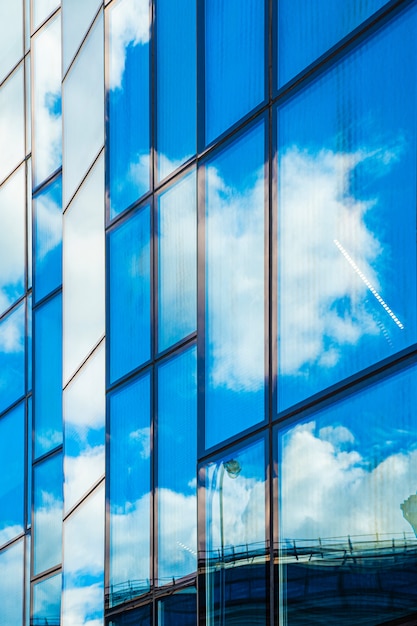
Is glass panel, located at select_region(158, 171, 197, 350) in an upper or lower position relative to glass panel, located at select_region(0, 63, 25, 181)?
lower

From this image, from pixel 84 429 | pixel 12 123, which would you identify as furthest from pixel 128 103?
pixel 12 123

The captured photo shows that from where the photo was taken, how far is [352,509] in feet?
28.2

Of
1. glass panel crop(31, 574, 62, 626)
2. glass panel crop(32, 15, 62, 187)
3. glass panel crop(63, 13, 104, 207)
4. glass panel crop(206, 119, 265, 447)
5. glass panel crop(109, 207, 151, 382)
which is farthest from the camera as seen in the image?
glass panel crop(32, 15, 62, 187)

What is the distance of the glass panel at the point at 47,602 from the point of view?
16.6 metres

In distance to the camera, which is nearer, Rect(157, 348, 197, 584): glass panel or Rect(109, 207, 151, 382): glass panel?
Rect(157, 348, 197, 584): glass panel

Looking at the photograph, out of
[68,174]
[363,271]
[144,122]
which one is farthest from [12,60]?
[363,271]

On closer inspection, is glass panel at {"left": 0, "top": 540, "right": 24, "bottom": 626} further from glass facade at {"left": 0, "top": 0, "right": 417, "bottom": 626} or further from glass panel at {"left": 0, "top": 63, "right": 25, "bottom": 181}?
glass panel at {"left": 0, "top": 63, "right": 25, "bottom": 181}

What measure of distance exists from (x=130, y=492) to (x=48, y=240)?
7.27 metres

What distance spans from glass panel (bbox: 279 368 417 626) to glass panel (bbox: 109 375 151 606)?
3.53 metres

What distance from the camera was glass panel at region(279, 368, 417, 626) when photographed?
809 centimetres

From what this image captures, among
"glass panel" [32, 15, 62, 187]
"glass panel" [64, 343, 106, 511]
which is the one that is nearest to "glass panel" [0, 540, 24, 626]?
"glass panel" [64, 343, 106, 511]

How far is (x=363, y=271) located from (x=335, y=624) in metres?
3.33

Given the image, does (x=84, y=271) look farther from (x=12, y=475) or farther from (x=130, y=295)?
(x=12, y=475)

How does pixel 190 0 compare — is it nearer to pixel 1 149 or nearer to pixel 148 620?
pixel 148 620
